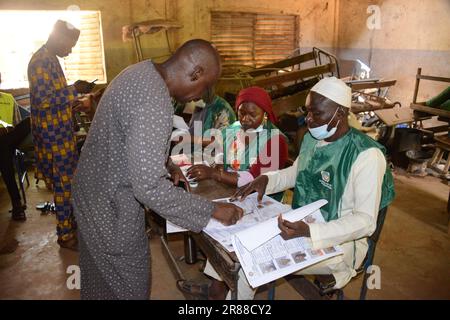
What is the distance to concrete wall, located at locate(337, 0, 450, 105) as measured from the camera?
22.4ft

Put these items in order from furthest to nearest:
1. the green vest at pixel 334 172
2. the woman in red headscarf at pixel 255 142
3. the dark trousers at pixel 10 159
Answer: the dark trousers at pixel 10 159, the woman in red headscarf at pixel 255 142, the green vest at pixel 334 172

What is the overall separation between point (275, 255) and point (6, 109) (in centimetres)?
428

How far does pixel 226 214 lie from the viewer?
5.72ft

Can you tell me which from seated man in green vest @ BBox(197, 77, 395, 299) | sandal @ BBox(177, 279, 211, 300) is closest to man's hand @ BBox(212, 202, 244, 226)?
seated man in green vest @ BBox(197, 77, 395, 299)

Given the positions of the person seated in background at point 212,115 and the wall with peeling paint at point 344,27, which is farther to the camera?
the wall with peeling paint at point 344,27

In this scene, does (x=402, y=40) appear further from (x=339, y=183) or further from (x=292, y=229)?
(x=292, y=229)

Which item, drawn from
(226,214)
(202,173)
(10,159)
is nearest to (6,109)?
(10,159)

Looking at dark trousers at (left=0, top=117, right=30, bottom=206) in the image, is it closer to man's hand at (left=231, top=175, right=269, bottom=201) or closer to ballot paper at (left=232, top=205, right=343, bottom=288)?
man's hand at (left=231, top=175, right=269, bottom=201)

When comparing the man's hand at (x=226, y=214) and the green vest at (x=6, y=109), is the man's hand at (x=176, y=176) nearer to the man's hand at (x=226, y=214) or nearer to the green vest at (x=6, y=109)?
the man's hand at (x=226, y=214)

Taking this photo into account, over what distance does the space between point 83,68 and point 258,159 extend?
19.2ft

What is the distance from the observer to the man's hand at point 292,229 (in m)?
1.69

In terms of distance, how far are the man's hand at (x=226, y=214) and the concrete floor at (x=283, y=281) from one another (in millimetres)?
1442

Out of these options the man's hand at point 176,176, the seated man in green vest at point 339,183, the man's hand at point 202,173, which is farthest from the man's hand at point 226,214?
the man's hand at point 202,173

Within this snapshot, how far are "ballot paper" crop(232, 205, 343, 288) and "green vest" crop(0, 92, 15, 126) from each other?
4102 mm
